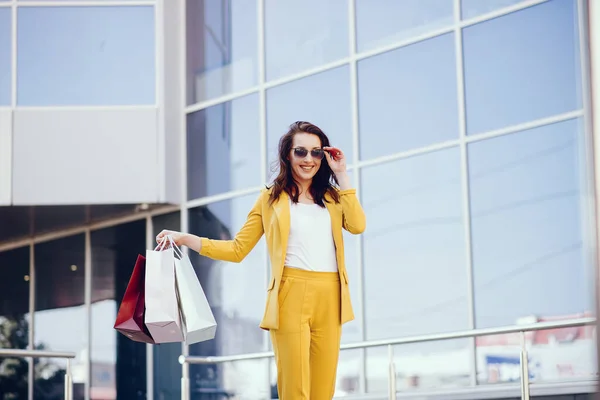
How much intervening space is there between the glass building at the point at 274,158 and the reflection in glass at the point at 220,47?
3cm

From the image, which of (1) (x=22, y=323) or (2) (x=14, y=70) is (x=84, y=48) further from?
(1) (x=22, y=323)

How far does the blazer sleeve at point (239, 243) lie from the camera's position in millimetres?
4215

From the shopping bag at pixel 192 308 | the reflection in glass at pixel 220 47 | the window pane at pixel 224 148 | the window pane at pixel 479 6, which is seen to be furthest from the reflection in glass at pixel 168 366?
the shopping bag at pixel 192 308

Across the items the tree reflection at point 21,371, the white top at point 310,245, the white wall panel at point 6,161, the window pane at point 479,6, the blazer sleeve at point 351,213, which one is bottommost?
the tree reflection at point 21,371

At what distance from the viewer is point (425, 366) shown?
353 inches

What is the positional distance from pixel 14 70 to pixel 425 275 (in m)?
5.98

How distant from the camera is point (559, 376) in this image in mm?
7949

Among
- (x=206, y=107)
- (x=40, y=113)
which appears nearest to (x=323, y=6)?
(x=206, y=107)

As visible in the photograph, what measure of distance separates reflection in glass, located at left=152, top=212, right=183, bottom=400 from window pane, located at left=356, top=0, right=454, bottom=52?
11.6 feet

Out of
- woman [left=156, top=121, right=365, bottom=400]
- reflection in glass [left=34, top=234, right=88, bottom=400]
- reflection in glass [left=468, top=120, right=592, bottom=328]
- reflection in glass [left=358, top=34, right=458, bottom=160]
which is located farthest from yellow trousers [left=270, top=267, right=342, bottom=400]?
reflection in glass [left=34, top=234, right=88, bottom=400]

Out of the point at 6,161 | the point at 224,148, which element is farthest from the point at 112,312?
the point at 224,148

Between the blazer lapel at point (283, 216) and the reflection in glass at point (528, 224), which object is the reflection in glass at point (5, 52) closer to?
the reflection in glass at point (528, 224)

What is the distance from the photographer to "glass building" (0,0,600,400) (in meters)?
8.52

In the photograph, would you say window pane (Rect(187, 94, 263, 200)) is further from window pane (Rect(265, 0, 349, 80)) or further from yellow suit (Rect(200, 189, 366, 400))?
yellow suit (Rect(200, 189, 366, 400))
